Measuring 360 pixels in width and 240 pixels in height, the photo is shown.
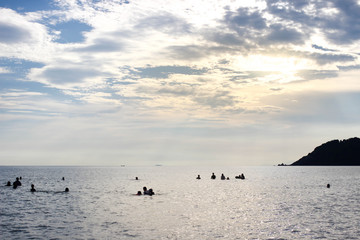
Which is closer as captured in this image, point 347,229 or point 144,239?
point 144,239

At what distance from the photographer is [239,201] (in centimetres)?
5659

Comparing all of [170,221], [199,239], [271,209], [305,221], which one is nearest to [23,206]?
[170,221]

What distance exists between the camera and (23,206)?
50125 millimetres

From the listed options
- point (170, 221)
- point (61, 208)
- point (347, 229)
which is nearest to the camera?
point (347, 229)

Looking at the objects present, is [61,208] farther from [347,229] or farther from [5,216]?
[347,229]

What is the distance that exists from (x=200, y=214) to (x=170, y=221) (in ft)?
20.4

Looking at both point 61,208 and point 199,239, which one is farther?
point 61,208

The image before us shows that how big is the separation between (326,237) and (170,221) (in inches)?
618

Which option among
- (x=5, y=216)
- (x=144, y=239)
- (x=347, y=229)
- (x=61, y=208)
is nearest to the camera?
(x=144, y=239)

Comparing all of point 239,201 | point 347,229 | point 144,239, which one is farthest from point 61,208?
point 347,229

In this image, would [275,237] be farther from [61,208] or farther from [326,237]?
[61,208]

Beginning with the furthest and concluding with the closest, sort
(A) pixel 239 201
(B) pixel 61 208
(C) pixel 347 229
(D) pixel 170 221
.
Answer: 1. (A) pixel 239 201
2. (B) pixel 61 208
3. (D) pixel 170 221
4. (C) pixel 347 229

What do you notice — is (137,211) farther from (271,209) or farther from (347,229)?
(347,229)

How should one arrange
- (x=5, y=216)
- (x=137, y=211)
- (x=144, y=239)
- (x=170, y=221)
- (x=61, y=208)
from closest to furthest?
(x=144, y=239)
(x=170, y=221)
(x=5, y=216)
(x=137, y=211)
(x=61, y=208)
